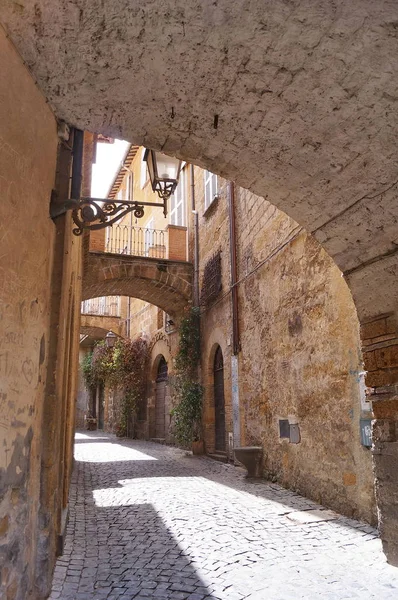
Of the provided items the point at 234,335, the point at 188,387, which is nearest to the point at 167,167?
the point at 234,335

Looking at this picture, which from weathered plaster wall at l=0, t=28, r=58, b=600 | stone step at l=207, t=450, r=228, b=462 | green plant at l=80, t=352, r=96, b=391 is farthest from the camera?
green plant at l=80, t=352, r=96, b=391

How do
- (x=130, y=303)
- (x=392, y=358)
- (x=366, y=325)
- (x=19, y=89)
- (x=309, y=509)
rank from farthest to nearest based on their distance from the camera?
(x=130, y=303), (x=309, y=509), (x=366, y=325), (x=392, y=358), (x=19, y=89)

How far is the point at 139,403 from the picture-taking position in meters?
15.6

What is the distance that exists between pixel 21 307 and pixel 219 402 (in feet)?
26.6

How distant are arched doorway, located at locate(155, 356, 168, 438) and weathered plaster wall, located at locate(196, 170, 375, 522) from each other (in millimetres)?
5186

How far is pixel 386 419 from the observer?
3293mm

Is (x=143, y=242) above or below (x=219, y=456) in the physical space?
above

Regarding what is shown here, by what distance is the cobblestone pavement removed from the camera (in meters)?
2.91

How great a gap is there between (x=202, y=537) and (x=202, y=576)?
88 cm

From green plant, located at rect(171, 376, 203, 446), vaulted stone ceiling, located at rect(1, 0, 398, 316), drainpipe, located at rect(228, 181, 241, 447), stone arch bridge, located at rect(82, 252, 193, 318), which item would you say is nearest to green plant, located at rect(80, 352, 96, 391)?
stone arch bridge, located at rect(82, 252, 193, 318)

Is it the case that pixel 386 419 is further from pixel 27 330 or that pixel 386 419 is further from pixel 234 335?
pixel 234 335

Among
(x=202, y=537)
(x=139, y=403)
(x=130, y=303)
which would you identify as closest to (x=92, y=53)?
(x=202, y=537)

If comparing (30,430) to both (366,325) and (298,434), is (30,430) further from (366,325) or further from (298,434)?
(298,434)

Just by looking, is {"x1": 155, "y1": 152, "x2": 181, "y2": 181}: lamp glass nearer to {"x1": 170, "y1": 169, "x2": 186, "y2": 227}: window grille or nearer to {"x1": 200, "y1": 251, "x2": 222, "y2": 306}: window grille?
{"x1": 200, "y1": 251, "x2": 222, "y2": 306}: window grille
